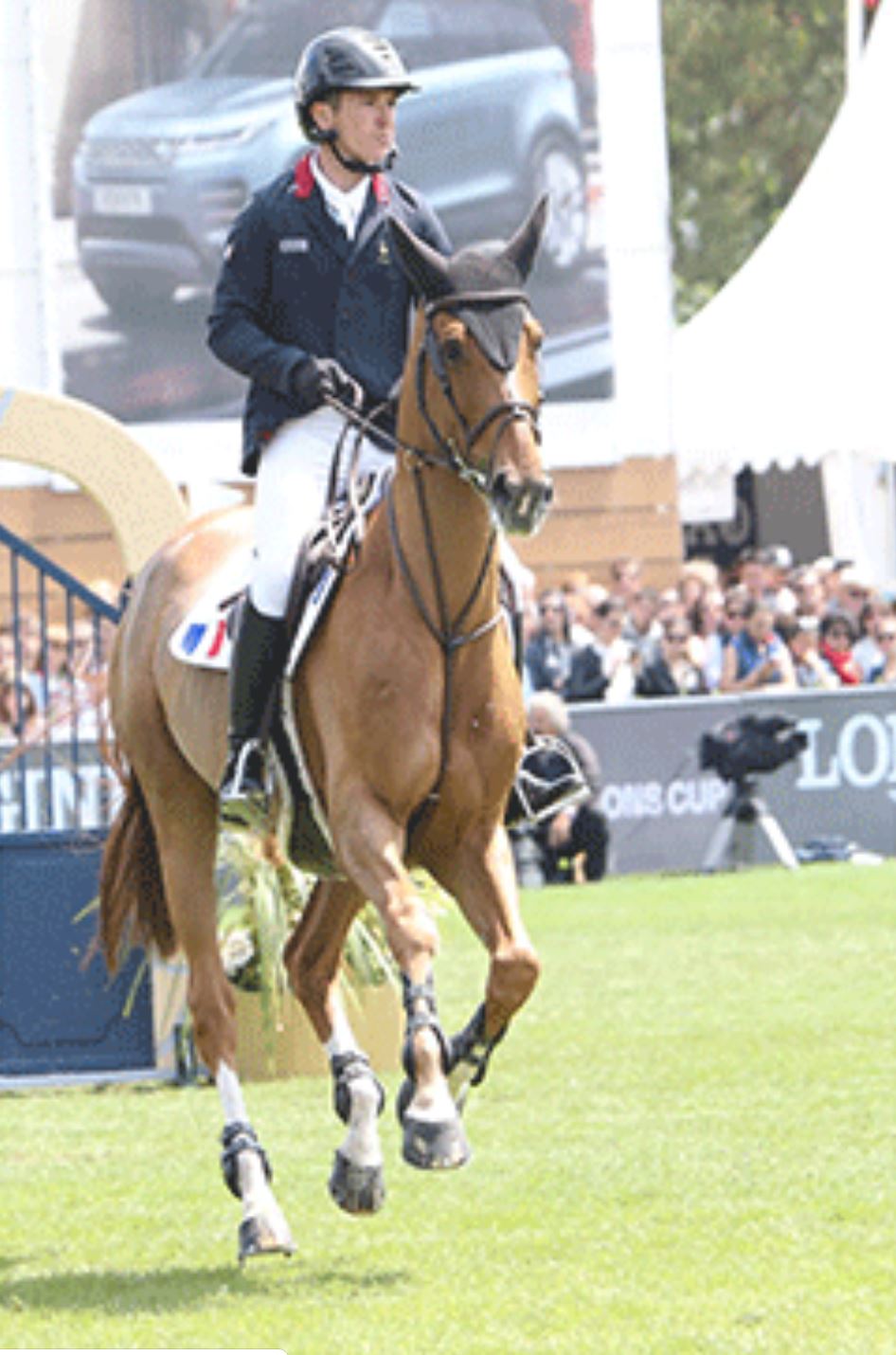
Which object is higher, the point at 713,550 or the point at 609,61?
the point at 609,61

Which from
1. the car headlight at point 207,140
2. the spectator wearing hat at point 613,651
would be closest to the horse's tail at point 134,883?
the spectator wearing hat at point 613,651

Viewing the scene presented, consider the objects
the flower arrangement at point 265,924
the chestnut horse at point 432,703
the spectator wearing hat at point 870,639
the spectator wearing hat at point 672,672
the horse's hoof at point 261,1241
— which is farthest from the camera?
the spectator wearing hat at point 870,639

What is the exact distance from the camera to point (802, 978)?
49.9 feet

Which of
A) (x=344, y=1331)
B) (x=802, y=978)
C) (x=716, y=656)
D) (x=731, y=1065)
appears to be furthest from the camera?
(x=716, y=656)

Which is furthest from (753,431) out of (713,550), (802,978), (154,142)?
(802,978)

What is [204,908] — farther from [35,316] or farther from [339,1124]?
[35,316]

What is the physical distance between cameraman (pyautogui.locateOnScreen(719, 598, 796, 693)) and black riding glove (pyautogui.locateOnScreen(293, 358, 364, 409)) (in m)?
14.4

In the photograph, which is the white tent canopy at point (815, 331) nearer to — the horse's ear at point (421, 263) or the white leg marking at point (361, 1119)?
the white leg marking at point (361, 1119)

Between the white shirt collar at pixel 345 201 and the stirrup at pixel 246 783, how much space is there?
59.0 inches

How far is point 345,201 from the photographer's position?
864 cm

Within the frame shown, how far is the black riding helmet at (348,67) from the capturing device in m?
8.31

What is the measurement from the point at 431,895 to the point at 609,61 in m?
16.3

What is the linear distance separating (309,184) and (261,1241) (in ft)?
9.80

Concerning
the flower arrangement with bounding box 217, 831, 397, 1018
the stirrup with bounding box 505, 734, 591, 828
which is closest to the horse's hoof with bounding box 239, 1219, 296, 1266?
the stirrup with bounding box 505, 734, 591, 828
